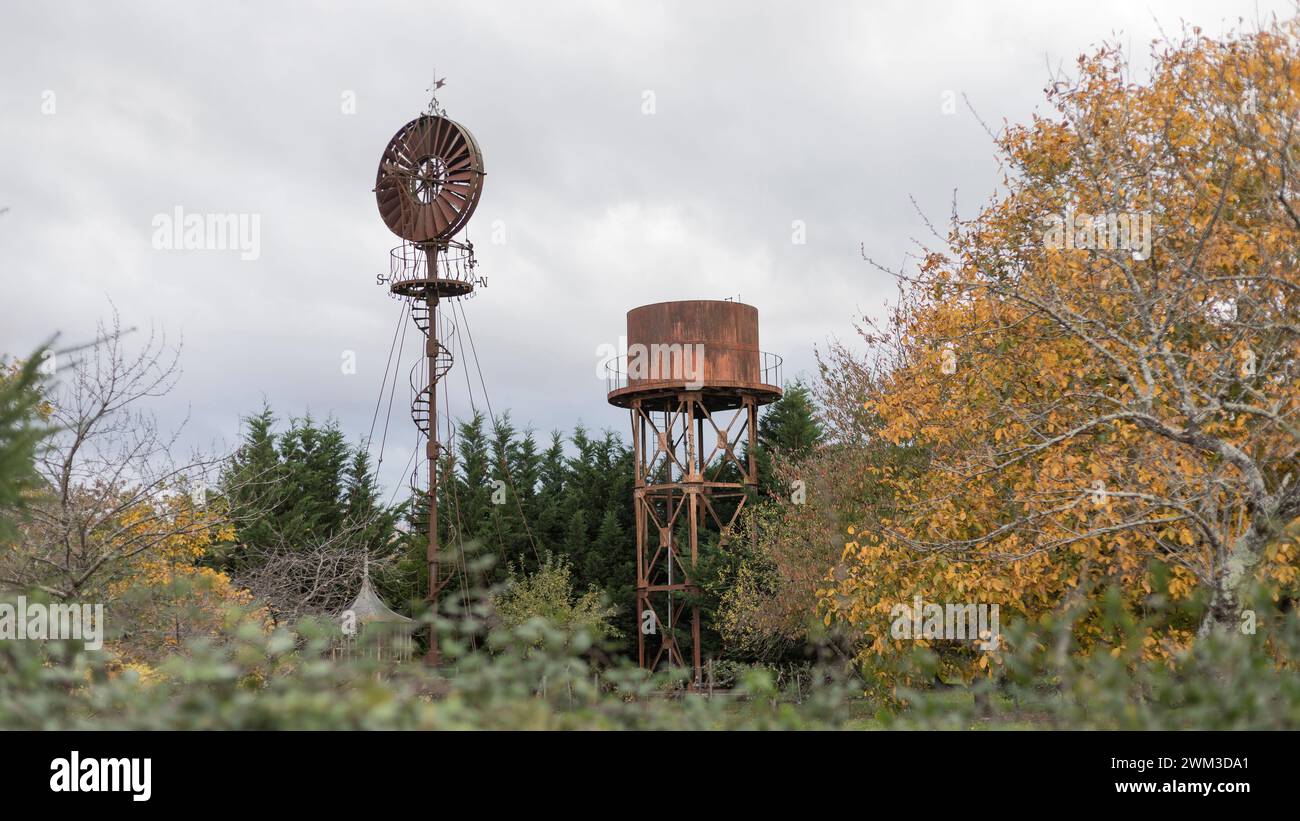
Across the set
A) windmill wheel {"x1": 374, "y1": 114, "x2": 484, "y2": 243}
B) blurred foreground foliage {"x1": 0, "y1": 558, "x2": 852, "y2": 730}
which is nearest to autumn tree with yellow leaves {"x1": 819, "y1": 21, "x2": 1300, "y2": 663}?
blurred foreground foliage {"x1": 0, "y1": 558, "x2": 852, "y2": 730}

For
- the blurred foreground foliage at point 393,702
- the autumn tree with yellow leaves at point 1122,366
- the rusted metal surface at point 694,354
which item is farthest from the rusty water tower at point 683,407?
the blurred foreground foliage at point 393,702

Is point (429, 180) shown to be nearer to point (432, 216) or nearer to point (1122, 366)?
point (432, 216)

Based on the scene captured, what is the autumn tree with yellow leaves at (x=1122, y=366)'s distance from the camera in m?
8.23

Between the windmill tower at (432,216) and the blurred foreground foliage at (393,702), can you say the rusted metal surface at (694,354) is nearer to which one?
the windmill tower at (432,216)

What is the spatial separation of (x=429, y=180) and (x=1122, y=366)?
24709 millimetres

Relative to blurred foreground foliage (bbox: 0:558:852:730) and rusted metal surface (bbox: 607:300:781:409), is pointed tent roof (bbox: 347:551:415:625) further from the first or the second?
→ blurred foreground foliage (bbox: 0:558:852:730)

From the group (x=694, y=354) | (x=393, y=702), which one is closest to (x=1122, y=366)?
(x=393, y=702)

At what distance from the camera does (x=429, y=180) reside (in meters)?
30.7

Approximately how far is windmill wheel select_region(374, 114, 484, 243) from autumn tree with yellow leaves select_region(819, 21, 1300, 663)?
1786 centimetres

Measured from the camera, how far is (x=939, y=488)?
42.1 feet
